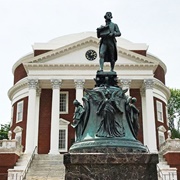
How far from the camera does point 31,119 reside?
36.4 m

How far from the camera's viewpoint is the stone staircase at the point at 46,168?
80.5 feet

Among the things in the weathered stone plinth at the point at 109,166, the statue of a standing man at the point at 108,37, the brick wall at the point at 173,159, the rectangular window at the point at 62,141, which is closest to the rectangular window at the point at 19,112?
the rectangular window at the point at 62,141

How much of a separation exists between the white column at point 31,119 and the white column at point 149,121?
11.4 m

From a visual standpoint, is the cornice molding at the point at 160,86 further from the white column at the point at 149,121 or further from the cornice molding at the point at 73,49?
the cornice molding at the point at 73,49

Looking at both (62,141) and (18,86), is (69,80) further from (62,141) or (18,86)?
(18,86)

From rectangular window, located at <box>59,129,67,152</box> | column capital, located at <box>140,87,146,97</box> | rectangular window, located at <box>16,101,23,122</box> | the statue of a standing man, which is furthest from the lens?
rectangular window, located at <box>16,101,23,122</box>

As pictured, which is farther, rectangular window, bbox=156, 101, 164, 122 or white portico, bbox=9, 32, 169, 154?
rectangular window, bbox=156, 101, 164, 122

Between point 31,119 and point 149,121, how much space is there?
11743 millimetres

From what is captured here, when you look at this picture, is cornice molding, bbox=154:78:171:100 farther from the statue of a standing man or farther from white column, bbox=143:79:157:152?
the statue of a standing man

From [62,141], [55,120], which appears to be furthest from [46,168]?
[62,141]

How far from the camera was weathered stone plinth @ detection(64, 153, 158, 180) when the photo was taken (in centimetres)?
807

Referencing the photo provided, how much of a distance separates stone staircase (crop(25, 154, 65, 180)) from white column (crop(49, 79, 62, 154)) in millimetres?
2814

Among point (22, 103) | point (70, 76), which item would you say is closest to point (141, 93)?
point (70, 76)

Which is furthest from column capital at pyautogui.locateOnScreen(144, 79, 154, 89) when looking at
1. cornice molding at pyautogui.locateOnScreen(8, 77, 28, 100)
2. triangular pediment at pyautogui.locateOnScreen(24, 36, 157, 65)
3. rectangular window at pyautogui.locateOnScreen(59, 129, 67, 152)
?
cornice molding at pyautogui.locateOnScreen(8, 77, 28, 100)
